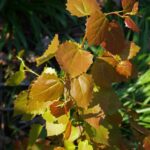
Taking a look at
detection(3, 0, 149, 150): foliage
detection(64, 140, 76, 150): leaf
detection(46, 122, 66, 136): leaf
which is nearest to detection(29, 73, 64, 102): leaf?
detection(3, 0, 149, 150): foliage

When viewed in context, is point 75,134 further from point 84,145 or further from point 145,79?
point 145,79

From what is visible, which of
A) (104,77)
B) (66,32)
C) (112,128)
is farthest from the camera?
(66,32)

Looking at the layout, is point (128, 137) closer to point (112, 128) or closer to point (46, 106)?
point (112, 128)

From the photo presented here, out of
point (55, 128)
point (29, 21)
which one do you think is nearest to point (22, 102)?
point (55, 128)

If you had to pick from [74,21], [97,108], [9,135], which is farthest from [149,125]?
[97,108]

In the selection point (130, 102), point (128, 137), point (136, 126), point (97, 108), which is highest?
point (97, 108)
